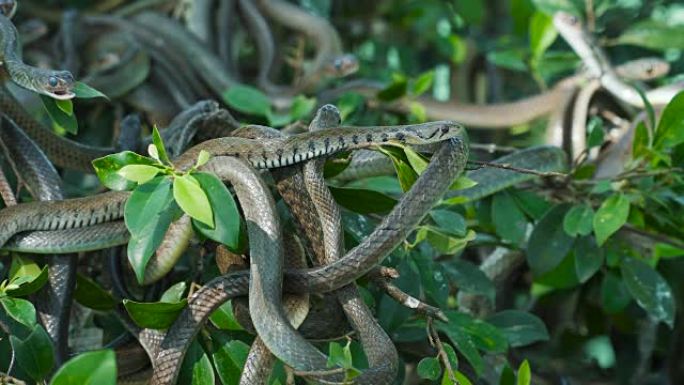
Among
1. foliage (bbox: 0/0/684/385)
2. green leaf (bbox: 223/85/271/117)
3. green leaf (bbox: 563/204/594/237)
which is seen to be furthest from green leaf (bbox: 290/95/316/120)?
green leaf (bbox: 563/204/594/237)

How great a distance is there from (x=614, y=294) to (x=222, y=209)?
196 cm

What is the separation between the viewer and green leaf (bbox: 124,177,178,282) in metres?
1.95

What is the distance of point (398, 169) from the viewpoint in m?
2.21

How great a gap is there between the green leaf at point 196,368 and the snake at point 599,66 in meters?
2.33

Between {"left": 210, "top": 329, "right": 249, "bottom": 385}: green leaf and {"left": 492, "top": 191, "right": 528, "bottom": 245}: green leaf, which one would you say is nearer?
{"left": 210, "top": 329, "right": 249, "bottom": 385}: green leaf

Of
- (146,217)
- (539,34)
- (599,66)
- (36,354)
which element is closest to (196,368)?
(36,354)

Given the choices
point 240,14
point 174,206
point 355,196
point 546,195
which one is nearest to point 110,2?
point 240,14

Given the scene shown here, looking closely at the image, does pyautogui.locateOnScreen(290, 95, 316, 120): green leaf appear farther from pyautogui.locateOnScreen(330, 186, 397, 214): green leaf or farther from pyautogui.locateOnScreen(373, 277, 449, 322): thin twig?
pyautogui.locateOnScreen(373, 277, 449, 322): thin twig

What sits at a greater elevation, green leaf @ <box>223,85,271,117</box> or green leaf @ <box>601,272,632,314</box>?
green leaf @ <box>223,85,271,117</box>

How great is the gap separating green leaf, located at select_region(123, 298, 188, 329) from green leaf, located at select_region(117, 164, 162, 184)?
275mm

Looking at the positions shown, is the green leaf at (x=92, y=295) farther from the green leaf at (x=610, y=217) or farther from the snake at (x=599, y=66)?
the snake at (x=599, y=66)

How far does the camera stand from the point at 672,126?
294cm

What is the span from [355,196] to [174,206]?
535mm

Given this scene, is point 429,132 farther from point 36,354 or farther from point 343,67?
point 343,67
